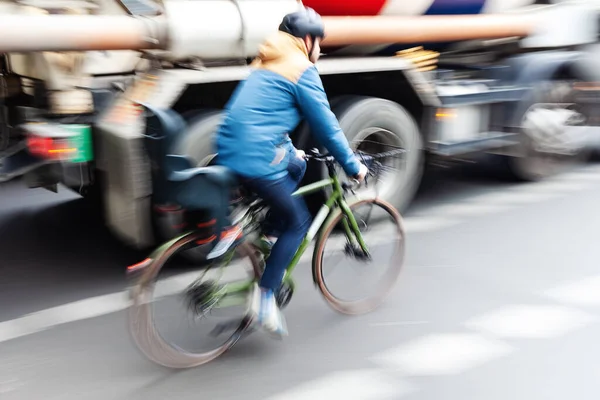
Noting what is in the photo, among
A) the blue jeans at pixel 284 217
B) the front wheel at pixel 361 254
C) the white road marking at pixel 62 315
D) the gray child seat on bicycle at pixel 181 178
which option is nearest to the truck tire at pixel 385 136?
the front wheel at pixel 361 254

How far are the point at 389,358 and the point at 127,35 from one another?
8.25 feet

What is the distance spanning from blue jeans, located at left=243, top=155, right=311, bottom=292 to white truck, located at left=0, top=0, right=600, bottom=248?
50cm

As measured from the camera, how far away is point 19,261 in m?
4.91

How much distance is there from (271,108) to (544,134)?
439cm

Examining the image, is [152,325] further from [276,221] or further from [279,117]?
[279,117]

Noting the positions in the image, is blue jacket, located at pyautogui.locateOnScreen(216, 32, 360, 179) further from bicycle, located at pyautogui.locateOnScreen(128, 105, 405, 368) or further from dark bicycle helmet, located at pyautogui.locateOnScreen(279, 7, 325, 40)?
bicycle, located at pyautogui.locateOnScreen(128, 105, 405, 368)

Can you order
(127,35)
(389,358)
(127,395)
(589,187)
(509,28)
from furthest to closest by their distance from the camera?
(589,187), (509,28), (127,35), (389,358), (127,395)

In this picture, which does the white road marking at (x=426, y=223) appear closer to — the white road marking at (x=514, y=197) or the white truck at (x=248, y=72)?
the white truck at (x=248, y=72)

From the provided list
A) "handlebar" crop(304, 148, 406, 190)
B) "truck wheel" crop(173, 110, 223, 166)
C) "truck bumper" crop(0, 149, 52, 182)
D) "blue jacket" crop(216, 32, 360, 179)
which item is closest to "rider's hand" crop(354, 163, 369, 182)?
"handlebar" crop(304, 148, 406, 190)

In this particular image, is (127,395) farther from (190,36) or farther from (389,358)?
(190,36)

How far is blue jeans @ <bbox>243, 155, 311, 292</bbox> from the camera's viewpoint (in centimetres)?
326

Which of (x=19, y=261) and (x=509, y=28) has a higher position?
(x=509, y=28)

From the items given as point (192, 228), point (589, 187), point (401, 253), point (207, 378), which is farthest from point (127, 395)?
point (589, 187)

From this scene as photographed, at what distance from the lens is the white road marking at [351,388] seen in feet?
10.4
